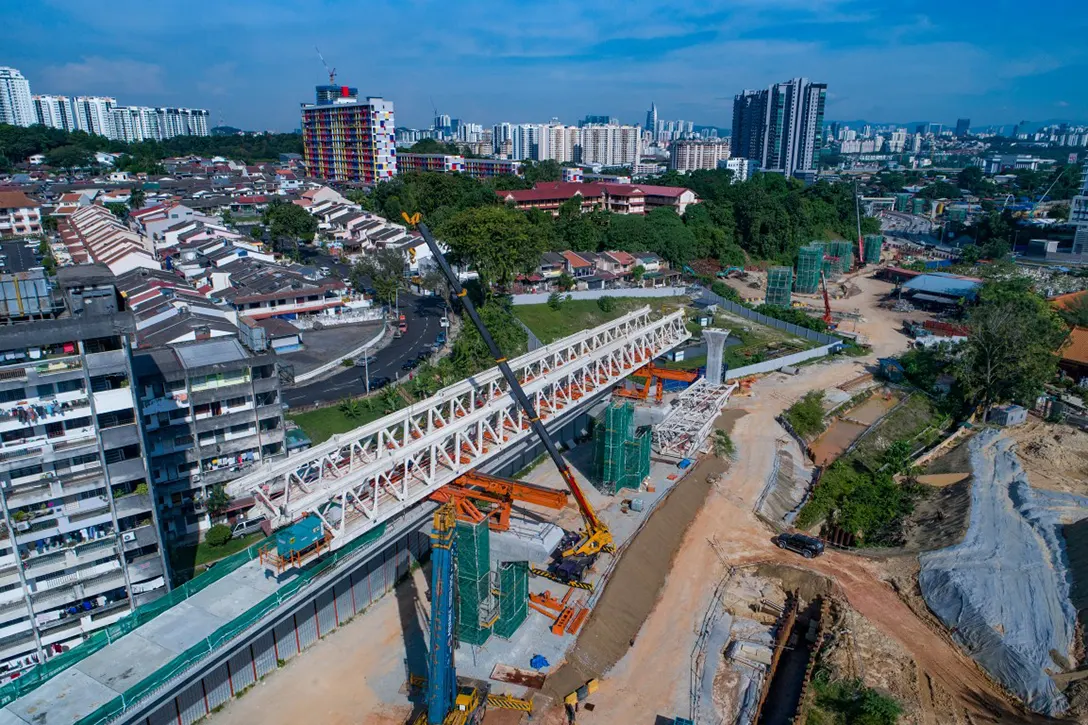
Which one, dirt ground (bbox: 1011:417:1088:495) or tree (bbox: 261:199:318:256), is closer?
dirt ground (bbox: 1011:417:1088:495)

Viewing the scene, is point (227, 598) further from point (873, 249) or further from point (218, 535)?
point (873, 249)

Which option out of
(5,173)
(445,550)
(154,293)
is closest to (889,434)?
(445,550)

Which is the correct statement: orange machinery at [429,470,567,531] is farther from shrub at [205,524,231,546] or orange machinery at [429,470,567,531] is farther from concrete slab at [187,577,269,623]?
shrub at [205,524,231,546]

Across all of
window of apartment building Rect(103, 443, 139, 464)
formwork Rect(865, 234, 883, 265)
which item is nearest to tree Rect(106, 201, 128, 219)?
window of apartment building Rect(103, 443, 139, 464)

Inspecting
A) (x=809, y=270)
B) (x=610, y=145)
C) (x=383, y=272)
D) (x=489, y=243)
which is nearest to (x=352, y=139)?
(x=383, y=272)

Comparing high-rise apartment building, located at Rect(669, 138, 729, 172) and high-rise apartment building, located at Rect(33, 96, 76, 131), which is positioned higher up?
high-rise apartment building, located at Rect(33, 96, 76, 131)

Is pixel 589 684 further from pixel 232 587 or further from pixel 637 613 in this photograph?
pixel 232 587

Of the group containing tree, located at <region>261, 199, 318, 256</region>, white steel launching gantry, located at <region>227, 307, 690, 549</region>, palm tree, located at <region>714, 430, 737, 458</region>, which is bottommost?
palm tree, located at <region>714, 430, 737, 458</region>
